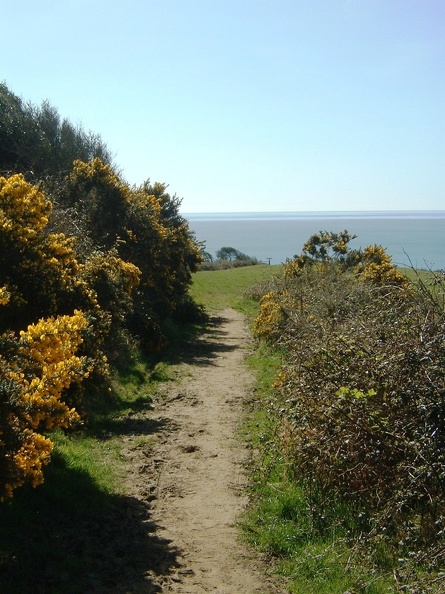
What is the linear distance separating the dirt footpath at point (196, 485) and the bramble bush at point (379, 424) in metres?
0.98

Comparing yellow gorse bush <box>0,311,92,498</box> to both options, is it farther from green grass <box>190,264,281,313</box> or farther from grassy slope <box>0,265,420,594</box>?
green grass <box>190,264,281,313</box>

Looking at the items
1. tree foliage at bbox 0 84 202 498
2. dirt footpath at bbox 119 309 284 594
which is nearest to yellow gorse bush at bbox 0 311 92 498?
tree foliage at bbox 0 84 202 498

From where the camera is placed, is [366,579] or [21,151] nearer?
[366,579]

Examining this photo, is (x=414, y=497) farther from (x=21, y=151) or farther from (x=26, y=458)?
(x=21, y=151)

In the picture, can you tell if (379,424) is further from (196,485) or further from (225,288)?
(225,288)

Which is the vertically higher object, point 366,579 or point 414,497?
point 414,497

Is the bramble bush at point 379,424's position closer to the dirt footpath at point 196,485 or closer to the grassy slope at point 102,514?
the grassy slope at point 102,514

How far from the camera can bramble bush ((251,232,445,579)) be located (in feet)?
19.5

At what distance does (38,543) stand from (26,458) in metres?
1.28

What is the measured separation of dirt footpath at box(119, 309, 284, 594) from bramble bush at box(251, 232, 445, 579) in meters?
0.98

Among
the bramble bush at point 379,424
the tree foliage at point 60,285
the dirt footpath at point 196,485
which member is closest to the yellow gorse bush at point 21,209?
the tree foliage at point 60,285

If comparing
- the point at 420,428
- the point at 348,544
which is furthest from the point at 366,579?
the point at 420,428

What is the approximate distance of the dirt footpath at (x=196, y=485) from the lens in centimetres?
601

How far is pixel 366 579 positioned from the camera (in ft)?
18.3
